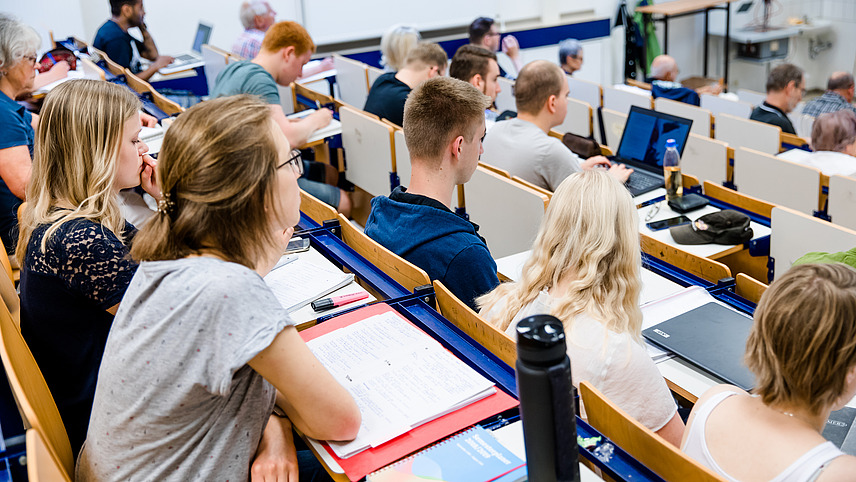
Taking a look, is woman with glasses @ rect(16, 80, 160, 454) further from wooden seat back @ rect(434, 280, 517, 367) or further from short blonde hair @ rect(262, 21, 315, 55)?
short blonde hair @ rect(262, 21, 315, 55)

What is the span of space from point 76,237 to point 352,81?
449 cm

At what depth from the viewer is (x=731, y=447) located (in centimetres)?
128

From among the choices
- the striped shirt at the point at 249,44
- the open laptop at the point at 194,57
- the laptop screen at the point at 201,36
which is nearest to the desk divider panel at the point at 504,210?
the striped shirt at the point at 249,44

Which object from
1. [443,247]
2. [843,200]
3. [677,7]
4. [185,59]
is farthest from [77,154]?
[677,7]

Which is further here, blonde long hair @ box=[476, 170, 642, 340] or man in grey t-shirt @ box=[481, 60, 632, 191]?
man in grey t-shirt @ box=[481, 60, 632, 191]

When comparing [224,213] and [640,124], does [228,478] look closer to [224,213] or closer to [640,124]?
[224,213]

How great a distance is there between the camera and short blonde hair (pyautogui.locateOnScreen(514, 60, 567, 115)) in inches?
140

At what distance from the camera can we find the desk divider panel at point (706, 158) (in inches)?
159

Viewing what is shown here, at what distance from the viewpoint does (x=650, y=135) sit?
12.3 feet

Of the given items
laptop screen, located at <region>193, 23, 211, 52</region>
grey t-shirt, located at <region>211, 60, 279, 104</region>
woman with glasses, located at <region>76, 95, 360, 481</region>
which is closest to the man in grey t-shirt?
grey t-shirt, located at <region>211, 60, 279, 104</region>

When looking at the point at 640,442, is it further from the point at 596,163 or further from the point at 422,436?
the point at 596,163

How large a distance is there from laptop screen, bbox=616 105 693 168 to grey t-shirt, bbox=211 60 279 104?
194cm

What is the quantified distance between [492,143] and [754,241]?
4.39 ft

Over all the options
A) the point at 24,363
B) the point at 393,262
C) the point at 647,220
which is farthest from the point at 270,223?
the point at 647,220
